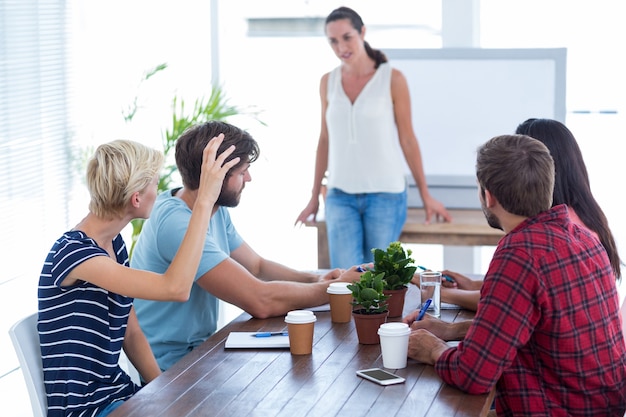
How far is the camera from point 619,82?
15.3 ft

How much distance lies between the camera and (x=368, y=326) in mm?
2135

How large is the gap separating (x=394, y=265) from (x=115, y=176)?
0.77 metres

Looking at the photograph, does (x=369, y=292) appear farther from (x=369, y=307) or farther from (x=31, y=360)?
(x=31, y=360)

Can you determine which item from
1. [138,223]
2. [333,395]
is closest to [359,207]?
[138,223]

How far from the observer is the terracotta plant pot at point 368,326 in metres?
2.13

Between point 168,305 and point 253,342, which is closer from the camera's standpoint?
point 253,342

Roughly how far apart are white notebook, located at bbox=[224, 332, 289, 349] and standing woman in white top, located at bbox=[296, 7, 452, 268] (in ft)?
5.43

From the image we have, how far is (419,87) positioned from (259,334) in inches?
103

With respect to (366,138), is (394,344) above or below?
below

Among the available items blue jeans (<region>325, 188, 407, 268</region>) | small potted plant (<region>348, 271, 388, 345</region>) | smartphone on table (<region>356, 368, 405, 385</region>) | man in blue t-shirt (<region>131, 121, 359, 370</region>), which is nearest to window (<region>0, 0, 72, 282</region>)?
blue jeans (<region>325, 188, 407, 268</region>)

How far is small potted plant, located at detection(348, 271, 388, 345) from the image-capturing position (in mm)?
2105

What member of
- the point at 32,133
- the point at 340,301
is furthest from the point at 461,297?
the point at 32,133

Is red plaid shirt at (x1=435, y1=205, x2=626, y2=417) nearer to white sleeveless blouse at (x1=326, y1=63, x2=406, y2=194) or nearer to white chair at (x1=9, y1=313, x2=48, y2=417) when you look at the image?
white chair at (x1=9, y1=313, x2=48, y2=417)

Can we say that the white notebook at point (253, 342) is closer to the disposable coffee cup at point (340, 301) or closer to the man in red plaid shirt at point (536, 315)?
the disposable coffee cup at point (340, 301)
